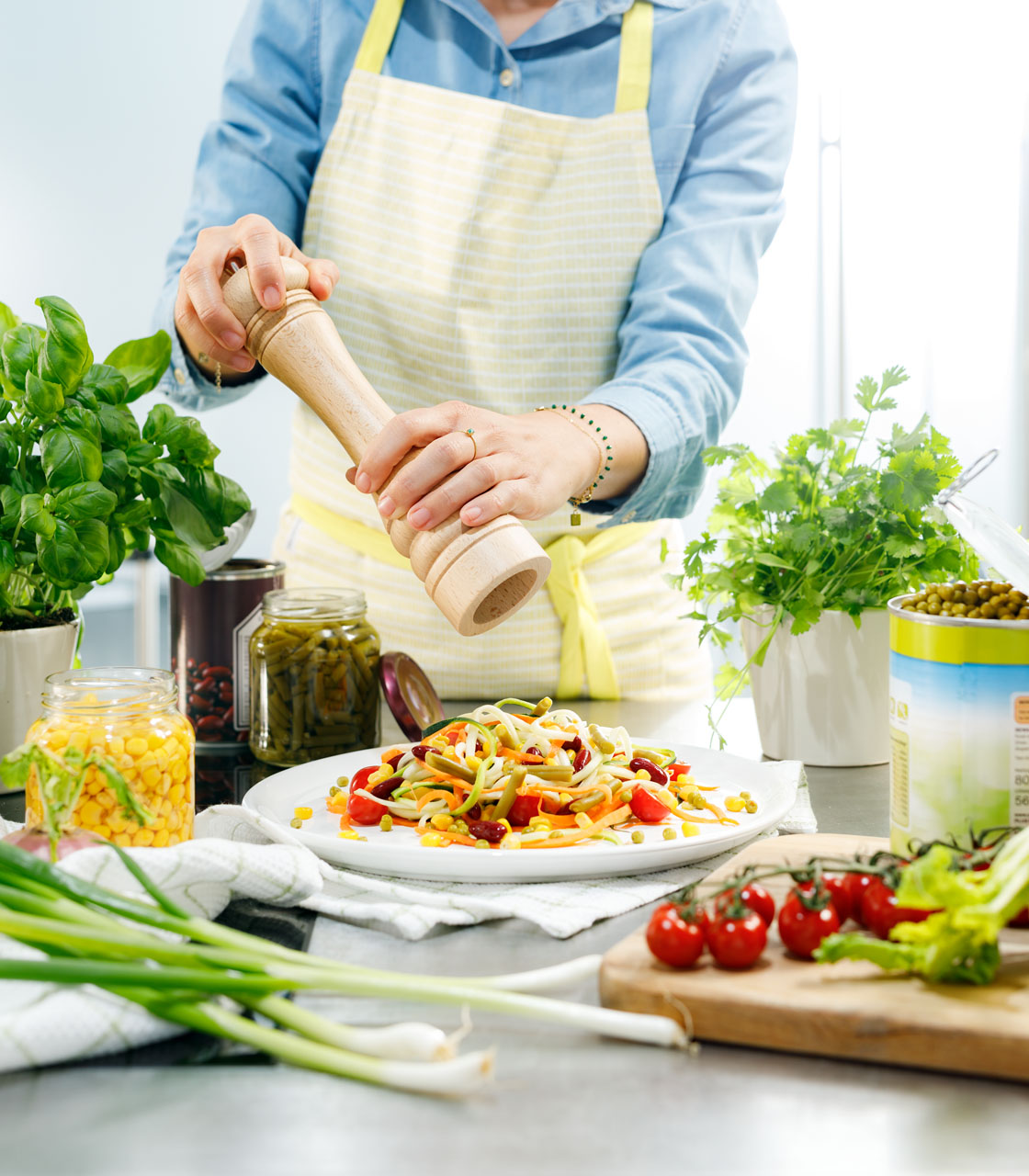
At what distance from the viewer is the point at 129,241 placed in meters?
3.35

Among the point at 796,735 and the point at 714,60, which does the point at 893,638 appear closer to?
the point at 796,735

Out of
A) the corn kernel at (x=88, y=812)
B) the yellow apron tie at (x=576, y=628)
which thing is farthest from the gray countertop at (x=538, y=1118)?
the yellow apron tie at (x=576, y=628)

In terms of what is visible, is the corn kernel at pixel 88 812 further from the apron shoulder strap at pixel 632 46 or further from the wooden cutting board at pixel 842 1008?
the apron shoulder strap at pixel 632 46

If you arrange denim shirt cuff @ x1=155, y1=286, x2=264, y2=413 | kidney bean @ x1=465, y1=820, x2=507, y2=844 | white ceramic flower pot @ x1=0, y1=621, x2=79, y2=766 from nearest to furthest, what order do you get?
kidney bean @ x1=465, y1=820, x2=507, y2=844 < white ceramic flower pot @ x1=0, y1=621, x2=79, y2=766 < denim shirt cuff @ x1=155, y1=286, x2=264, y2=413

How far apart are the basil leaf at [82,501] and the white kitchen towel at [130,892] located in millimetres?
371

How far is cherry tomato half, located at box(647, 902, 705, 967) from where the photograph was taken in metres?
0.66

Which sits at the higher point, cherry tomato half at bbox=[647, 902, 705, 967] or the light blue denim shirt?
the light blue denim shirt

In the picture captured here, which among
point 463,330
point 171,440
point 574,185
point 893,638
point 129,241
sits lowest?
point 893,638

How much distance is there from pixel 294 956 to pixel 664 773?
19.1 inches

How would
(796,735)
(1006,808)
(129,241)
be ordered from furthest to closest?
(129,241) < (796,735) < (1006,808)

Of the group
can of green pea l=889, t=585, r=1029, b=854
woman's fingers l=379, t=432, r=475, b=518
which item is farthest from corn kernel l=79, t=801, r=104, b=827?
can of green pea l=889, t=585, r=1029, b=854

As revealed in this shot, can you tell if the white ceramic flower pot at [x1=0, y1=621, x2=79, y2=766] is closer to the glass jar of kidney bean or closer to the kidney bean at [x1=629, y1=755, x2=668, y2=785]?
the glass jar of kidney bean

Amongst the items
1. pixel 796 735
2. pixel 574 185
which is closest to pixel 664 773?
pixel 796 735

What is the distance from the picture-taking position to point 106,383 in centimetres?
108
